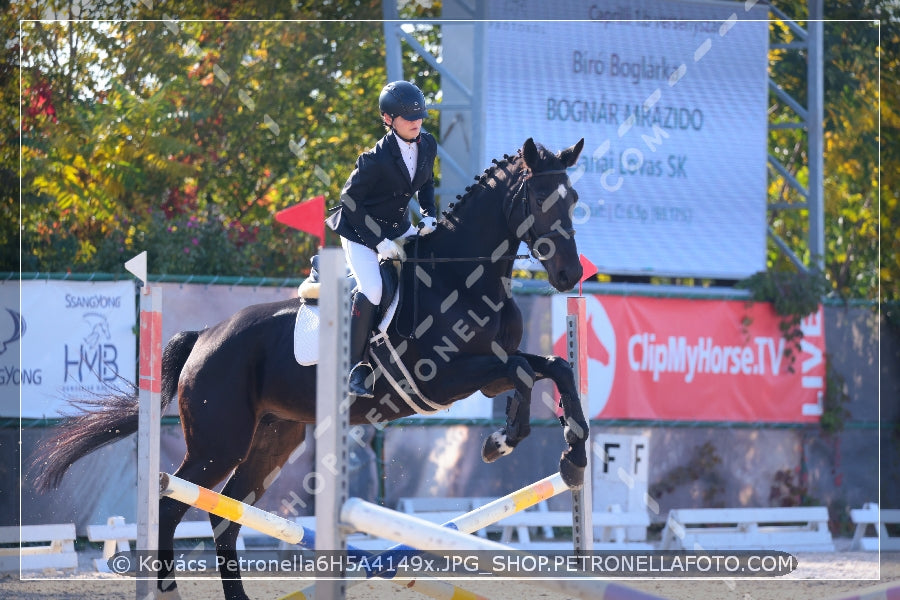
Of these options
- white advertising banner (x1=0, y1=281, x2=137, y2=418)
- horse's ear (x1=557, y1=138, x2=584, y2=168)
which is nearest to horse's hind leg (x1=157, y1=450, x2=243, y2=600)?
horse's ear (x1=557, y1=138, x2=584, y2=168)

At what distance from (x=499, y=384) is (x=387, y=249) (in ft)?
2.50

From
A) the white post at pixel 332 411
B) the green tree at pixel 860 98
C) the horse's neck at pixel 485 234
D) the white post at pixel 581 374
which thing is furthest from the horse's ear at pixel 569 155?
the green tree at pixel 860 98

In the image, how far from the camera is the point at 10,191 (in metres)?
9.37

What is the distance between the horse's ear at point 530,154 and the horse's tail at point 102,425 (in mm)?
2028

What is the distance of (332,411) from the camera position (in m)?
3.06

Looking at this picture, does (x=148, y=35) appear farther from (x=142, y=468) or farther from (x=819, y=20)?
(x=142, y=468)

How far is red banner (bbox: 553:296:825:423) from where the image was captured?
9328 millimetres

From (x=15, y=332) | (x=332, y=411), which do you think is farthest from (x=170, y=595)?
(x=15, y=332)

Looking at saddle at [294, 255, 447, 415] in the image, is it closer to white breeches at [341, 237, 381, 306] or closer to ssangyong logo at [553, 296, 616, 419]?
white breeches at [341, 237, 381, 306]

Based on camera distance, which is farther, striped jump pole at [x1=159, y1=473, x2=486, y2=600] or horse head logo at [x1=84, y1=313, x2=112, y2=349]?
horse head logo at [x1=84, y1=313, x2=112, y2=349]

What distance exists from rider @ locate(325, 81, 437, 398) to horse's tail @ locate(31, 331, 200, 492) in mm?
1178

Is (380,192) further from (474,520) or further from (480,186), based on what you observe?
(474,520)

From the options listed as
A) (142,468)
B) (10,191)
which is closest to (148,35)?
(10,191)

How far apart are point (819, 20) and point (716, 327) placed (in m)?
3.15
